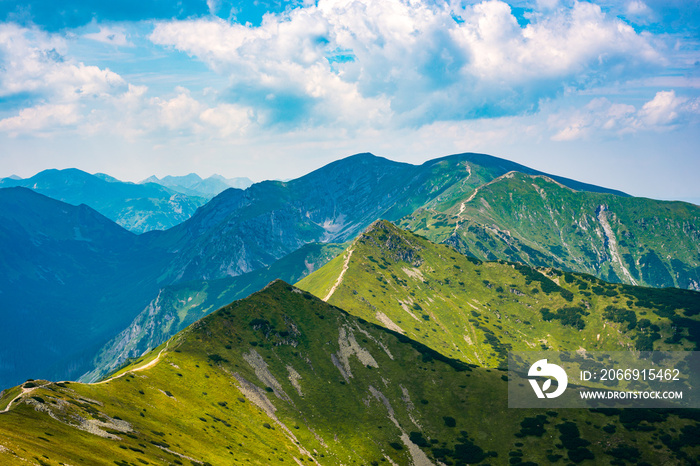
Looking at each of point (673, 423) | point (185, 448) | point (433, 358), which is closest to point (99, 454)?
point (185, 448)

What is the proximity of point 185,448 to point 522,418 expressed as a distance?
106355 mm

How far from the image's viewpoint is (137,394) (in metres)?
121

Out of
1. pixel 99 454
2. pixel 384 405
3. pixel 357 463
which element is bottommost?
pixel 357 463

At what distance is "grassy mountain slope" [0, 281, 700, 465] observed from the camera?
9425 cm

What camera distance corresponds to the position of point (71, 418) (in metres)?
93.1

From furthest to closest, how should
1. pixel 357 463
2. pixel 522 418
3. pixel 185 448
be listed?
pixel 522 418 → pixel 357 463 → pixel 185 448

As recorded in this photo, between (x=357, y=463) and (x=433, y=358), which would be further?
(x=433, y=358)

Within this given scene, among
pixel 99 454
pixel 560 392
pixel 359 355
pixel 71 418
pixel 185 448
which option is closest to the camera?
pixel 99 454

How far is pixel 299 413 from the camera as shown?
151 metres

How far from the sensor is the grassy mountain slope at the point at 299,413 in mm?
94250

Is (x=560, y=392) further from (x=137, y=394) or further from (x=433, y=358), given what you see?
(x=137, y=394)

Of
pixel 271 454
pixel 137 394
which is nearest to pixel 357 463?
pixel 271 454

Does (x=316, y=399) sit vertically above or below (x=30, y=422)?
below

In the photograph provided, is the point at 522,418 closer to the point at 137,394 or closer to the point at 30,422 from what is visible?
the point at 137,394
